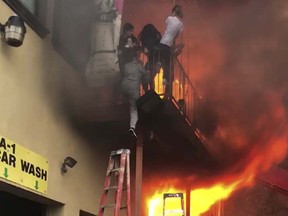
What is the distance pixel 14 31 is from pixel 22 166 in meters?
1.42

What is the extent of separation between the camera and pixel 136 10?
9836mm

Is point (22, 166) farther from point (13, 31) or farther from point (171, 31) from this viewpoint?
point (171, 31)

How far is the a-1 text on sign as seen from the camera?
577 cm

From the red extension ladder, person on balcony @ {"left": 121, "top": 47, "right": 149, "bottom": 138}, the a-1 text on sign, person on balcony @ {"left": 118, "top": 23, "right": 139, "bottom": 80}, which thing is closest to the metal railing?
person on balcony @ {"left": 121, "top": 47, "right": 149, "bottom": 138}

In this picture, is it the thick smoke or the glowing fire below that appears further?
the glowing fire below

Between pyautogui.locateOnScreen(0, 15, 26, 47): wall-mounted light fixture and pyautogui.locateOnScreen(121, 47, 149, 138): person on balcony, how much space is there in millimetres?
1775

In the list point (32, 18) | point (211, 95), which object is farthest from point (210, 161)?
point (32, 18)

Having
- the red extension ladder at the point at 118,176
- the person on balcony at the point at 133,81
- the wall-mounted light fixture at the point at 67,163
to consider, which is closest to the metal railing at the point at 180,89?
the person on balcony at the point at 133,81

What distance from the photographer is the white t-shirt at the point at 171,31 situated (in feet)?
25.1

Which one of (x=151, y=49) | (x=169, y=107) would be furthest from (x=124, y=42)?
(x=169, y=107)

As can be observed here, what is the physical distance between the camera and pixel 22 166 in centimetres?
611

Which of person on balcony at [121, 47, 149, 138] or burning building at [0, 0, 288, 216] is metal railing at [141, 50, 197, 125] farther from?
person on balcony at [121, 47, 149, 138]

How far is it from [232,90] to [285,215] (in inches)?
271

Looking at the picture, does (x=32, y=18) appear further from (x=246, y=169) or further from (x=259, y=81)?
(x=246, y=169)
